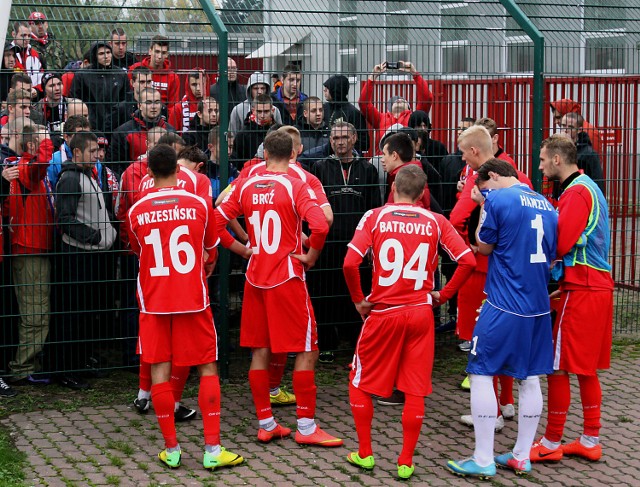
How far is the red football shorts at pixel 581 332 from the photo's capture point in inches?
247

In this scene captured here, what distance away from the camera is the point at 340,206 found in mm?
8250

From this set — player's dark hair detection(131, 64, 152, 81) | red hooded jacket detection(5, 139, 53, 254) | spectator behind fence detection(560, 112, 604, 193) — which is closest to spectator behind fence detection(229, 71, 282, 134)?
player's dark hair detection(131, 64, 152, 81)

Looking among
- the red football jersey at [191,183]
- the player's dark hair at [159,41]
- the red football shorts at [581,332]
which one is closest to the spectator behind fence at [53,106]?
the player's dark hair at [159,41]

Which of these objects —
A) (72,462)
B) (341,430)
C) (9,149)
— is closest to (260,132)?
(9,149)

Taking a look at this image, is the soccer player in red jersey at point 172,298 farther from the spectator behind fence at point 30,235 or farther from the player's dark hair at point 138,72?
the spectator behind fence at point 30,235

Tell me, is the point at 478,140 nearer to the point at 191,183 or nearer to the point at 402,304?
the point at 402,304

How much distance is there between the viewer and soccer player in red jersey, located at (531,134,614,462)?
6.27 meters

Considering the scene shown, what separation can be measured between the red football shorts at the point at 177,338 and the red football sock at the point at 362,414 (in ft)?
3.30

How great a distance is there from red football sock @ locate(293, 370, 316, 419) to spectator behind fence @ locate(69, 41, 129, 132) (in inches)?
109

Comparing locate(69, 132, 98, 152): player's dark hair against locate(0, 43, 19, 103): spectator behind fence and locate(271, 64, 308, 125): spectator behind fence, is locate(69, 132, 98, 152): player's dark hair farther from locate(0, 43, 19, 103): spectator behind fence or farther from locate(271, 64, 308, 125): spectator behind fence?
locate(271, 64, 308, 125): spectator behind fence

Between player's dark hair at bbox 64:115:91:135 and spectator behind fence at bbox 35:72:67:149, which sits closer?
player's dark hair at bbox 64:115:91:135

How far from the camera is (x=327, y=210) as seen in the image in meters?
6.79

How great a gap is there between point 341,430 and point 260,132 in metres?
2.68

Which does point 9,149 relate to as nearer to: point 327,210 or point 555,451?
point 327,210
